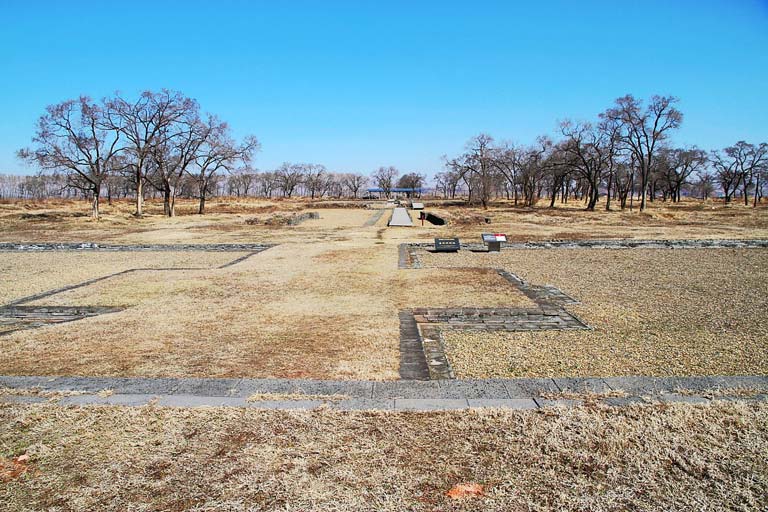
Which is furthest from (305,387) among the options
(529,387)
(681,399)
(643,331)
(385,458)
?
(643,331)

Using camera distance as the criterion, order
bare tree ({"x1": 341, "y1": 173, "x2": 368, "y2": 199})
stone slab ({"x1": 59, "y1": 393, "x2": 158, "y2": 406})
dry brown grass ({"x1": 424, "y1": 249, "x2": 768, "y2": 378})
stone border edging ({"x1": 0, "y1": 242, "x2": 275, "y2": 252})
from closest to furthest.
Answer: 1. stone slab ({"x1": 59, "y1": 393, "x2": 158, "y2": 406})
2. dry brown grass ({"x1": 424, "y1": 249, "x2": 768, "y2": 378})
3. stone border edging ({"x1": 0, "y1": 242, "x2": 275, "y2": 252})
4. bare tree ({"x1": 341, "y1": 173, "x2": 368, "y2": 199})

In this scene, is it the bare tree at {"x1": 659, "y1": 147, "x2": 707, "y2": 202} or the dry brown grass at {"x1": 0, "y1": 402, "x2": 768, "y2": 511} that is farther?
the bare tree at {"x1": 659, "y1": 147, "x2": 707, "y2": 202}

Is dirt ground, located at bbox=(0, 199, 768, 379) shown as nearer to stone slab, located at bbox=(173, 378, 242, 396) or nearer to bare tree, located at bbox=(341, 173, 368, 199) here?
stone slab, located at bbox=(173, 378, 242, 396)

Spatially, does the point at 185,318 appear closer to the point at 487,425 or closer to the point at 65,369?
the point at 65,369

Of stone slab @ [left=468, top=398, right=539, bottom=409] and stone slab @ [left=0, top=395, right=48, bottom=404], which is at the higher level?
stone slab @ [left=468, top=398, right=539, bottom=409]

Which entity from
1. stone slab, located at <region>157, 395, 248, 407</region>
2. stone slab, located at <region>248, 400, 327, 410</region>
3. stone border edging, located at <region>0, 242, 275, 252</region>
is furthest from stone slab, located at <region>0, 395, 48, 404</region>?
stone border edging, located at <region>0, 242, 275, 252</region>

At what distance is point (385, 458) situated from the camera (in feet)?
9.05

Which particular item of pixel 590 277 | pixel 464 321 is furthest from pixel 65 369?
pixel 590 277

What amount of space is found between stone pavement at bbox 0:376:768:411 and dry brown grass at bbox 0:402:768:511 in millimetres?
149

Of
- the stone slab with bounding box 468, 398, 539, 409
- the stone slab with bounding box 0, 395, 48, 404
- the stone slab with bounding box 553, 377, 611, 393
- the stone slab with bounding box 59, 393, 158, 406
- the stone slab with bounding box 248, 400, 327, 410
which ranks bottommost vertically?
the stone slab with bounding box 0, 395, 48, 404

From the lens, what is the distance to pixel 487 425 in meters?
3.12

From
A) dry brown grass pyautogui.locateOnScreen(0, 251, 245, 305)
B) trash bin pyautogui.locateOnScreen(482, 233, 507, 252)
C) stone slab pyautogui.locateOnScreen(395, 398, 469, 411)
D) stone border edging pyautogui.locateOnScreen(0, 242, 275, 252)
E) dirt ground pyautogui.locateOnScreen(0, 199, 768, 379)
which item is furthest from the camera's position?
stone border edging pyautogui.locateOnScreen(0, 242, 275, 252)

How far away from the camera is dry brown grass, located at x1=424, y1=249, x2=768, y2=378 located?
424cm

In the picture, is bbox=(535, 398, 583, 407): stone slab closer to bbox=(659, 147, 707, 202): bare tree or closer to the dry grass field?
the dry grass field
